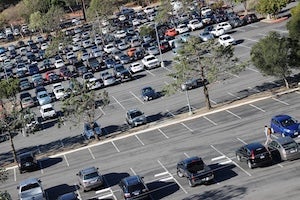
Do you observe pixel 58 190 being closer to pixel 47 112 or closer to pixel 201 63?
pixel 201 63

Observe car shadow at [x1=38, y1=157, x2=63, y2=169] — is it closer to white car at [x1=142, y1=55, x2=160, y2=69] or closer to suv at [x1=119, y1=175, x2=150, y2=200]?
suv at [x1=119, y1=175, x2=150, y2=200]

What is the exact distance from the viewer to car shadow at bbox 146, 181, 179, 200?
3791cm

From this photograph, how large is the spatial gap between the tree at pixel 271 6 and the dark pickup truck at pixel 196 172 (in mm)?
50878

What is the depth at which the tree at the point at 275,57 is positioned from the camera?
53.2 meters

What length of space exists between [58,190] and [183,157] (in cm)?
991

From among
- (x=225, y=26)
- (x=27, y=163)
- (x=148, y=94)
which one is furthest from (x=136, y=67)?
(x=27, y=163)

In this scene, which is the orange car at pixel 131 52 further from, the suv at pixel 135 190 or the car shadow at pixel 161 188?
the suv at pixel 135 190

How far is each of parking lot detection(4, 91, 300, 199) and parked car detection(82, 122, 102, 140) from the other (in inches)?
65.6

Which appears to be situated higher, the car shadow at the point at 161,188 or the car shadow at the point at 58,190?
the car shadow at the point at 161,188

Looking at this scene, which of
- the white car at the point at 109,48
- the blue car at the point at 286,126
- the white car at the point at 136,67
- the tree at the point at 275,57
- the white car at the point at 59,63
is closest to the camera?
the blue car at the point at 286,126

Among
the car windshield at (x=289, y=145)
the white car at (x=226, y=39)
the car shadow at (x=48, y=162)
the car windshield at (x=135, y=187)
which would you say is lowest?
the car shadow at (x=48, y=162)

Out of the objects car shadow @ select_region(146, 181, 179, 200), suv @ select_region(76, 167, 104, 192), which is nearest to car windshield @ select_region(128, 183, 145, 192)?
car shadow @ select_region(146, 181, 179, 200)

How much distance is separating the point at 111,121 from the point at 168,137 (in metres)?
10.9

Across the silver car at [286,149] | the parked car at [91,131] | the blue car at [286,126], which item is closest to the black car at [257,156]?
the silver car at [286,149]
